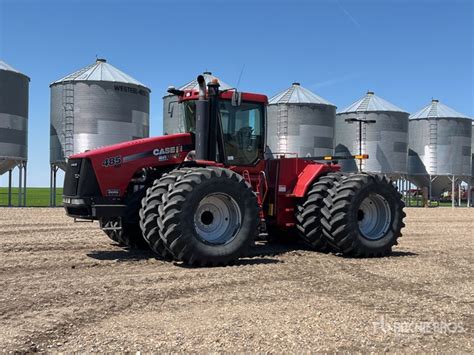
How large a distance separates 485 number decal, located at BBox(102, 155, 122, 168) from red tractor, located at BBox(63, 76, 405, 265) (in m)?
0.01

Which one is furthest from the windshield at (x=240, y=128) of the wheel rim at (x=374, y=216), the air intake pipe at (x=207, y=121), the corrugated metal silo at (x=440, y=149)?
the corrugated metal silo at (x=440, y=149)

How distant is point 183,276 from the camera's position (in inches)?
275

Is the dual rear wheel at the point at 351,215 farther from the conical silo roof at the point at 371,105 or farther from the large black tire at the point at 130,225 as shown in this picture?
the conical silo roof at the point at 371,105

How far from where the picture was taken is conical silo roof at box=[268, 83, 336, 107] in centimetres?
3139

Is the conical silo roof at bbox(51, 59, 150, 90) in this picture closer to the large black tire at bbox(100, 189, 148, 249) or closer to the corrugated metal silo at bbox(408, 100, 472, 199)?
the large black tire at bbox(100, 189, 148, 249)

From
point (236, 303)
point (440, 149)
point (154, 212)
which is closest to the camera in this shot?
point (236, 303)

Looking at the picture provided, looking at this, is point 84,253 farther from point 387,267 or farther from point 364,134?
point 364,134

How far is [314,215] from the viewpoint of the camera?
30.2ft

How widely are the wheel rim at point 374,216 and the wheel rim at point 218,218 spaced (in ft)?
8.45

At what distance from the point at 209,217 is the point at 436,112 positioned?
1327 inches

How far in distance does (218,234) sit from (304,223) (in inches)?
70.1

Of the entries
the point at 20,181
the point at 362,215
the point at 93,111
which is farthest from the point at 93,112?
the point at 362,215

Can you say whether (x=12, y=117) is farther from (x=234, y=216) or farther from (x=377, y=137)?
(x=377, y=137)

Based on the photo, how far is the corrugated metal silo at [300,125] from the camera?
3080 centimetres
